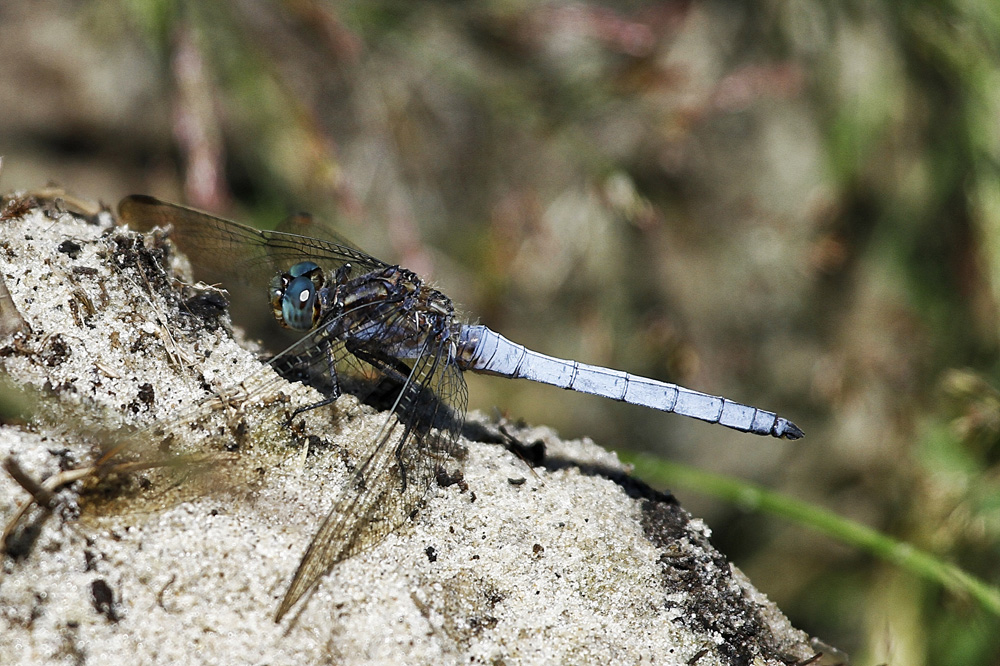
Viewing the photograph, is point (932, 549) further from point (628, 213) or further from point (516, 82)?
point (516, 82)

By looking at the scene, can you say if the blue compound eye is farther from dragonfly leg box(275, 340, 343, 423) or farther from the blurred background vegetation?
the blurred background vegetation

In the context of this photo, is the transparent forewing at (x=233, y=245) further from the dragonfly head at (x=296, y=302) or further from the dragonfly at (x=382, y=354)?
the dragonfly head at (x=296, y=302)

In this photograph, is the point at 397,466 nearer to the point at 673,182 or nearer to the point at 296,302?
the point at 296,302

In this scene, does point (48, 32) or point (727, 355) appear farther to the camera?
point (727, 355)

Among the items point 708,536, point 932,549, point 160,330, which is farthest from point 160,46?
point 932,549

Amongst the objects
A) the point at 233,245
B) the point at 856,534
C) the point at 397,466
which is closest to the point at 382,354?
the point at 397,466
